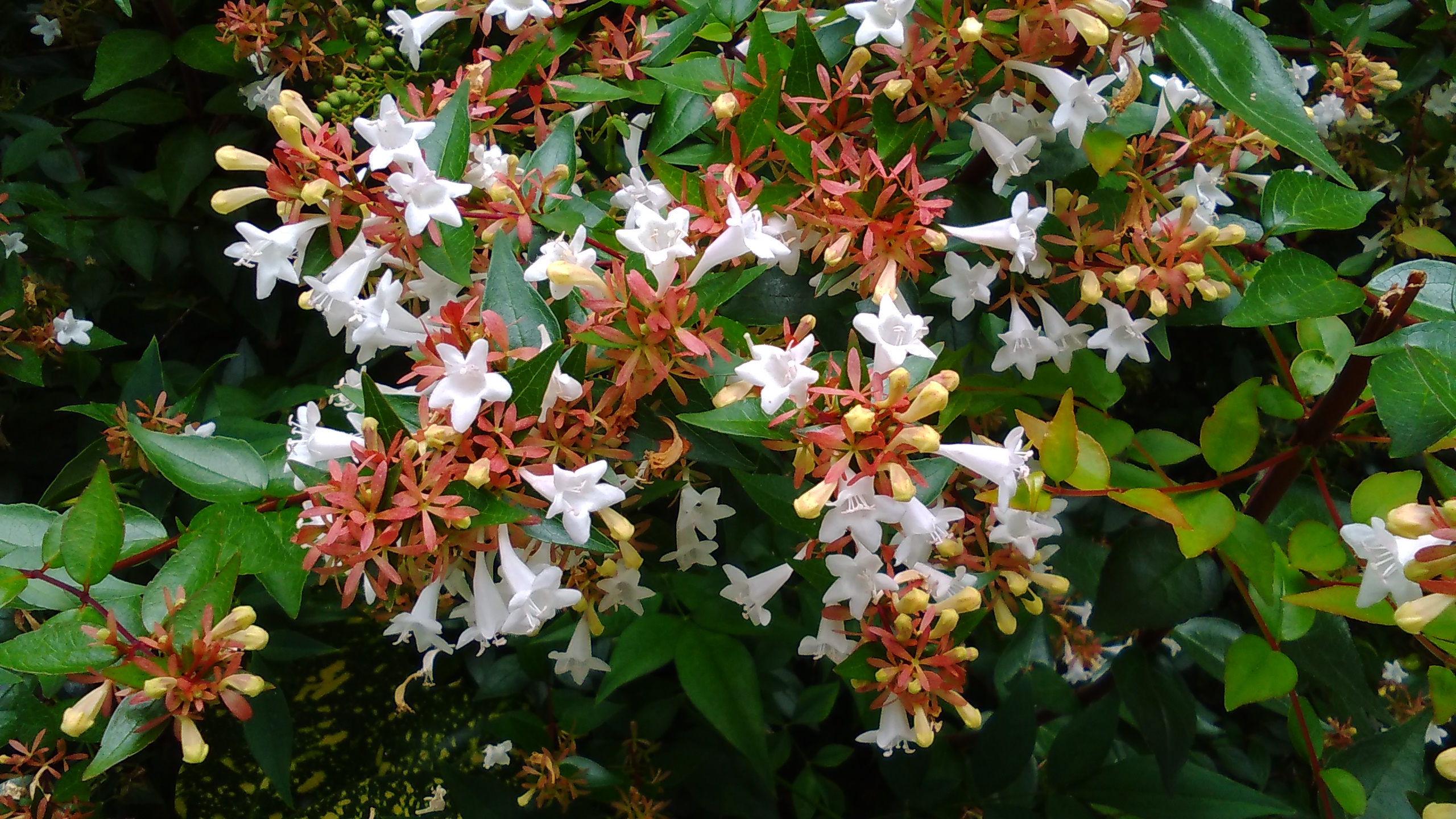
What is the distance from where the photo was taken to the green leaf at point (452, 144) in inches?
42.9

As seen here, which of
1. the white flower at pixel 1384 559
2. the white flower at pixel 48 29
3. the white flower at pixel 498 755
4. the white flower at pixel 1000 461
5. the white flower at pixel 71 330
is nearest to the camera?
the white flower at pixel 1384 559

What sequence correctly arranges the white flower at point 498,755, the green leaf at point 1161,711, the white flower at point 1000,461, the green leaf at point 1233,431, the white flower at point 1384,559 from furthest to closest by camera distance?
the white flower at point 498,755, the green leaf at point 1161,711, the green leaf at point 1233,431, the white flower at point 1000,461, the white flower at point 1384,559

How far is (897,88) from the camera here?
3.70ft

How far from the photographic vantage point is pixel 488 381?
94 centimetres

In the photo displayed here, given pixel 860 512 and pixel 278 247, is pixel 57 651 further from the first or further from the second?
pixel 860 512

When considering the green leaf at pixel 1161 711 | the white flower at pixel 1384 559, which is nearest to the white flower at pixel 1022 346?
the white flower at pixel 1384 559

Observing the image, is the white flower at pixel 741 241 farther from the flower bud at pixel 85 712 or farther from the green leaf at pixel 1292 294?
the flower bud at pixel 85 712

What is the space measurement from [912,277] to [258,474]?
89cm

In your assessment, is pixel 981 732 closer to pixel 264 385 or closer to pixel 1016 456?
pixel 1016 456

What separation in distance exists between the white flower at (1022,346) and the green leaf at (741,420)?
1.51 ft

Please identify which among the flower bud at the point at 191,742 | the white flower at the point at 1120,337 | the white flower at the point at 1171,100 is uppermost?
the white flower at the point at 1171,100

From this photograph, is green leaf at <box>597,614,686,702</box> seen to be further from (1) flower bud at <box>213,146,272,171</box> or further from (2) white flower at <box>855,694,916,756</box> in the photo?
(1) flower bud at <box>213,146,272,171</box>

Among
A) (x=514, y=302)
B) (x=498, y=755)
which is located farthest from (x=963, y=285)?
(x=498, y=755)

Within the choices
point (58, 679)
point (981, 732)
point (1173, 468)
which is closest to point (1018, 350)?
point (981, 732)
